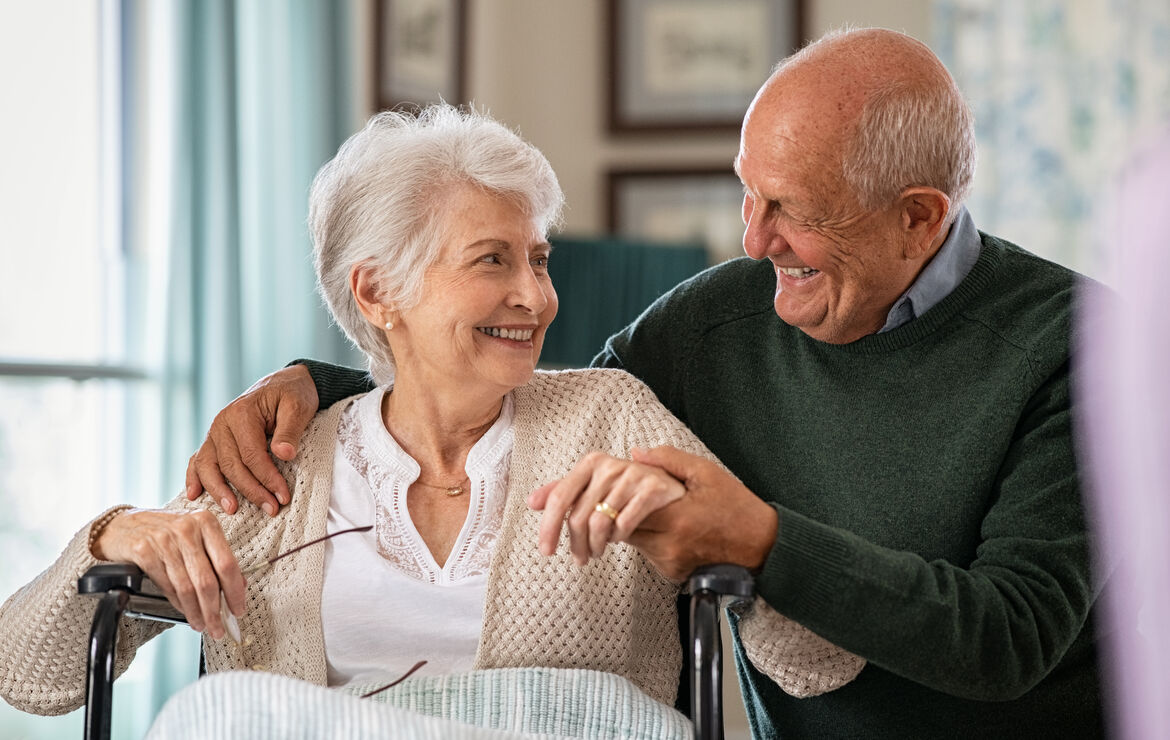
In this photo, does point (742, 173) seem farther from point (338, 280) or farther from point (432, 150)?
point (338, 280)

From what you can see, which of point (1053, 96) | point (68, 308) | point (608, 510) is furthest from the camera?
point (1053, 96)

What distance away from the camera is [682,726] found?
4.65 ft

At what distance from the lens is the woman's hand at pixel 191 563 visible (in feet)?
4.58

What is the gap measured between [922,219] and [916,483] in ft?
1.22

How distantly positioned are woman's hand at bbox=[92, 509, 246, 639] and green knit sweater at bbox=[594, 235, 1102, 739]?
24.6 inches

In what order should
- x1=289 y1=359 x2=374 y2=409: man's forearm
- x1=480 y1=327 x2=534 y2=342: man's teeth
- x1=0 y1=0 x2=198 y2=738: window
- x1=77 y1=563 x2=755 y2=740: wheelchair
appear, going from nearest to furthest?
1. x1=77 y1=563 x2=755 y2=740: wheelchair
2. x1=480 y1=327 x2=534 y2=342: man's teeth
3. x1=289 y1=359 x2=374 y2=409: man's forearm
4. x1=0 y1=0 x2=198 y2=738: window

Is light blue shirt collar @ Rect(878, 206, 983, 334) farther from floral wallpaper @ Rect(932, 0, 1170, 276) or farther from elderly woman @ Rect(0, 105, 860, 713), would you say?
floral wallpaper @ Rect(932, 0, 1170, 276)

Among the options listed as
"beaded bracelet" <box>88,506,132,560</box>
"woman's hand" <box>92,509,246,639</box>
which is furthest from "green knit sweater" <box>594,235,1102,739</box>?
"beaded bracelet" <box>88,506,132,560</box>

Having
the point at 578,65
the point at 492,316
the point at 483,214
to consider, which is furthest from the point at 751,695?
the point at 578,65

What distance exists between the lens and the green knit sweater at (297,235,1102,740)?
135 cm

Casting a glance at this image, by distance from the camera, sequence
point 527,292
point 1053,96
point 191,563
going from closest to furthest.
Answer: point 191,563 < point 527,292 < point 1053,96

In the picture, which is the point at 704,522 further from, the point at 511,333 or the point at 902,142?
the point at 902,142

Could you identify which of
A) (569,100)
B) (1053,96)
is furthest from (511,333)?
(1053,96)

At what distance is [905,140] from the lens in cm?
162
